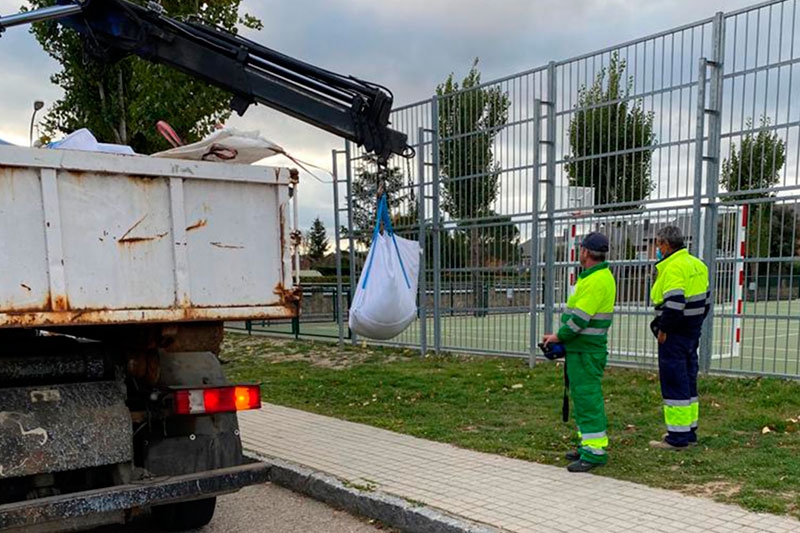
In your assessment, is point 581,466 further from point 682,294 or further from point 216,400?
point 216,400

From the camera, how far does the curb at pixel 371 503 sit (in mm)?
4316

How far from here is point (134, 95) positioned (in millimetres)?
15367

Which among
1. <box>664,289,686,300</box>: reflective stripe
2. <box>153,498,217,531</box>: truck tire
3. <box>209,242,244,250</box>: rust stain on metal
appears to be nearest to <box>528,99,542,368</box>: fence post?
<box>664,289,686,300</box>: reflective stripe

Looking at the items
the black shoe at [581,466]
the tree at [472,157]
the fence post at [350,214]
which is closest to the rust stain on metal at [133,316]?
the black shoe at [581,466]

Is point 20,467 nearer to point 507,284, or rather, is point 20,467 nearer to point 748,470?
point 748,470

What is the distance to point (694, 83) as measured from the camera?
8.02 metres

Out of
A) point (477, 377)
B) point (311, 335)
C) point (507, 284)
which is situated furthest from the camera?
point (311, 335)

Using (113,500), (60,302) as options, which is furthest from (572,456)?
(60,302)

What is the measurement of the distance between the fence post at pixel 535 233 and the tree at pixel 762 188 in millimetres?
2454

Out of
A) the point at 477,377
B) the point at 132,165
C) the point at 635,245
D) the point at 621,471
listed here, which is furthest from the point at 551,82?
the point at 132,165

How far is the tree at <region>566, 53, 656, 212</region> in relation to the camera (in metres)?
8.52

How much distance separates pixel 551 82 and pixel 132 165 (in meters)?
6.99

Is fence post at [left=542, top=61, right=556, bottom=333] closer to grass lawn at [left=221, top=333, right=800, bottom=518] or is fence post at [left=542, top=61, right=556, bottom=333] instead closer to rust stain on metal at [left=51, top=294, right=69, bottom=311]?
grass lawn at [left=221, top=333, right=800, bottom=518]

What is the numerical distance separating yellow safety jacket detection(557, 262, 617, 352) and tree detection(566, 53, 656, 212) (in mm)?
3643
